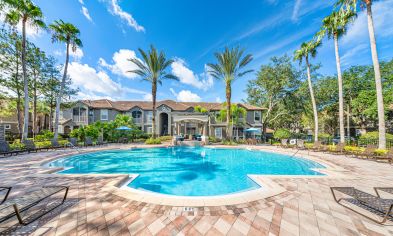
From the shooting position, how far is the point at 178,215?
334 cm

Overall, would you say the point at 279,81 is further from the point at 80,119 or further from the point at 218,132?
the point at 80,119

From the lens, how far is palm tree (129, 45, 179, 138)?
20.0 metres

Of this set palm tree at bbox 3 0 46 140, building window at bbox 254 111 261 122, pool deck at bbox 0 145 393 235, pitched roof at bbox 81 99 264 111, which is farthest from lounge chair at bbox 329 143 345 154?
palm tree at bbox 3 0 46 140

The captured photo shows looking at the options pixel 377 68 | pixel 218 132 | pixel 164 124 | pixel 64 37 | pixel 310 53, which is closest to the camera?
pixel 377 68

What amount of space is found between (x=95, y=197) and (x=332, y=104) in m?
39.8

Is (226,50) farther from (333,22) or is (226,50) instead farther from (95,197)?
(95,197)

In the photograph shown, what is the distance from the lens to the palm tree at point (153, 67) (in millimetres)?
20016

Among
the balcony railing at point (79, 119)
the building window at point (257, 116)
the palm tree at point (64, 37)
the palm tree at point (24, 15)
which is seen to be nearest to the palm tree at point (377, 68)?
the building window at point (257, 116)

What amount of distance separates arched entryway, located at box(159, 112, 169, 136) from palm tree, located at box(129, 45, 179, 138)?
38.8ft

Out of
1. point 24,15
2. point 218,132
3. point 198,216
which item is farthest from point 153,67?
point 198,216

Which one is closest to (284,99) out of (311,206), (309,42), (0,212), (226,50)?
(309,42)

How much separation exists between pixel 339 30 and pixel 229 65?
12.0m

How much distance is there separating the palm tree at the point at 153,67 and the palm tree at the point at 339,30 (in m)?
18.9

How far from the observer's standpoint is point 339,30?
15508mm
